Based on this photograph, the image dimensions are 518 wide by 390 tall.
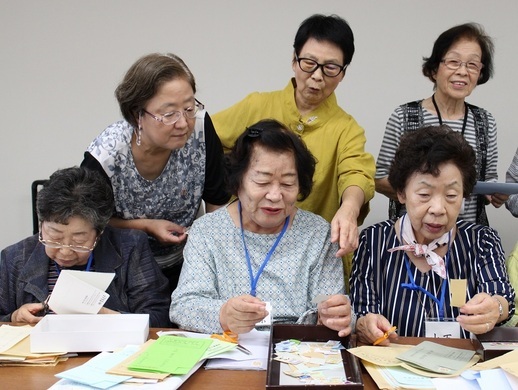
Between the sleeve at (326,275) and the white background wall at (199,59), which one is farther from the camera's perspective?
the white background wall at (199,59)

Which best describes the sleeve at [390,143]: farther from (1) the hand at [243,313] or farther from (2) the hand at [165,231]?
(1) the hand at [243,313]

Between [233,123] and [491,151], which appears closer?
[233,123]

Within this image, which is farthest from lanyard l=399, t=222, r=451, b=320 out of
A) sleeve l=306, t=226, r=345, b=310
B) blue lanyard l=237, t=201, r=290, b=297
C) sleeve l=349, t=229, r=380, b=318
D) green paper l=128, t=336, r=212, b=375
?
green paper l=128, t=336, r=212, b=375

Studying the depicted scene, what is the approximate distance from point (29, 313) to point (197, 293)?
1.78 feet

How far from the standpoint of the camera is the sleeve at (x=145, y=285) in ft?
6.73

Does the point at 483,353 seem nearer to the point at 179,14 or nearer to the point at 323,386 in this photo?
the point at 323,386

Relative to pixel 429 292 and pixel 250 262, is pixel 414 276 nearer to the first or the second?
pixel 429 292

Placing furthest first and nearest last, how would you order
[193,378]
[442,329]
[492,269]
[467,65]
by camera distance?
[467,65]
[492,269]
[442,329]
[193,378]

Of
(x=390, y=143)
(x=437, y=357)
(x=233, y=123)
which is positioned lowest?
(x=437, y=357)

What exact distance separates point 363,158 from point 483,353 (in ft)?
3.18

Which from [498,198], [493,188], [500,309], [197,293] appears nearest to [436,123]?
[498,198]

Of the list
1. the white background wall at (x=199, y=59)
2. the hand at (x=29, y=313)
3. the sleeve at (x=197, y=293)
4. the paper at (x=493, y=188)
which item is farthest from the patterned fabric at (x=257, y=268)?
the white background wall at (x=199, y=59)

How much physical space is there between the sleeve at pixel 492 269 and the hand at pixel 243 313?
0.76 m

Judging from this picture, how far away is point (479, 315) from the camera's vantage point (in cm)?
163
